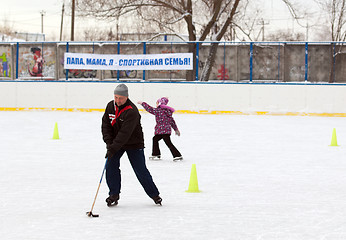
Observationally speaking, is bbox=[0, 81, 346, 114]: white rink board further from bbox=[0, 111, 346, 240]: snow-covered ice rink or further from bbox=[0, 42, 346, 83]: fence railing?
bbox=[0, 111, 346, 240]: snow-covered ice rink

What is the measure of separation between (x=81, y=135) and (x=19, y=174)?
18.5 ft

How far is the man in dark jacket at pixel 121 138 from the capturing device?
6.21m

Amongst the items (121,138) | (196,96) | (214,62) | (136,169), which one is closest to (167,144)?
(136,169)

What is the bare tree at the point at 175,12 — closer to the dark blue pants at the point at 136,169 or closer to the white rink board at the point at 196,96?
the white rink board at the point at 196,96

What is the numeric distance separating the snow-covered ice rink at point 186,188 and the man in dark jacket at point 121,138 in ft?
0.76

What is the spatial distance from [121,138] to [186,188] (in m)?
1.79

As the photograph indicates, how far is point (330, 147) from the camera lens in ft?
40.5

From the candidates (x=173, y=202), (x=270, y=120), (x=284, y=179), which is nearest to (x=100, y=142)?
(x=284, y=179)

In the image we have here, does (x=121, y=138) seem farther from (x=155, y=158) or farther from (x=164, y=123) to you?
(x=155, y=158)

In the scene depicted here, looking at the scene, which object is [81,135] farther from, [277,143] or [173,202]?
[173,202]

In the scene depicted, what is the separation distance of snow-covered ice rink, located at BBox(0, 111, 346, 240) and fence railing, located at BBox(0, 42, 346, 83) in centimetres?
864

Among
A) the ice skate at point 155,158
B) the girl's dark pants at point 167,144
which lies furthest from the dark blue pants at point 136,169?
the ice skate at point 155,158

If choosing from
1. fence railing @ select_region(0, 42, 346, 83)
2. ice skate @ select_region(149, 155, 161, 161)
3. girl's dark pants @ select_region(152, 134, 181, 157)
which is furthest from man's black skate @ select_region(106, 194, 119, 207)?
fence railing @ select_region(0, 42, 346, 83)

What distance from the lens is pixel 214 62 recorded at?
23891 millimetres
